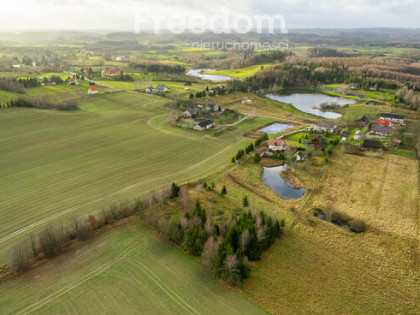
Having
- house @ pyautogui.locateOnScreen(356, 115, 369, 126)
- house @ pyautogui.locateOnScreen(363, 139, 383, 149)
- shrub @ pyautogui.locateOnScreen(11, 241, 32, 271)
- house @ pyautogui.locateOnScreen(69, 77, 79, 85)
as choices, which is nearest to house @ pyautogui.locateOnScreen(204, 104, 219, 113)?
house @ pyautogui.locateOnScreen(356, 115, 369, 126)

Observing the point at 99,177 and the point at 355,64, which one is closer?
the point at 99,177

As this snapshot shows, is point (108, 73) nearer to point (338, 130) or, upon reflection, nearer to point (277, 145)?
point (277, 145)

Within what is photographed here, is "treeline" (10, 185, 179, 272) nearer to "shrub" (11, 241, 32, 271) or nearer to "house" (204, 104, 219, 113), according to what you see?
"shrub" (11, 241, 32, 271)

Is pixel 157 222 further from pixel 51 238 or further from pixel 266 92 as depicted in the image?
pixel 266 92

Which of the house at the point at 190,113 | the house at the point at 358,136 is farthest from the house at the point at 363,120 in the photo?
the house at the point at 190,113

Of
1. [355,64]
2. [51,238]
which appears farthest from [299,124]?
[355,64]

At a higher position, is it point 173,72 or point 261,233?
point 173,72
